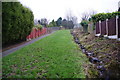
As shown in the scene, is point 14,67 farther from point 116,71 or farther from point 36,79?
point 116,71

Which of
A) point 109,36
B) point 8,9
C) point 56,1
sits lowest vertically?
point 109,36

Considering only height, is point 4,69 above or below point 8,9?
below

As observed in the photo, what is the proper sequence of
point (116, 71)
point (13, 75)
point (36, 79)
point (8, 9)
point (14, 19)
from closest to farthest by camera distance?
point (36, 79) → point (13, 75) → point (116, 71) → point (8, 9) → point (14, 19)

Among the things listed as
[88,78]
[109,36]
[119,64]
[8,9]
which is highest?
[8,9]

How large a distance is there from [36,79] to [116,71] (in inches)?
96.5

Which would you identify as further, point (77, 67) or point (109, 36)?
point (109, 36)

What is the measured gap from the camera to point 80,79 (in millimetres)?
3096

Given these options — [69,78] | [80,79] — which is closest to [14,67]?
[69,78]

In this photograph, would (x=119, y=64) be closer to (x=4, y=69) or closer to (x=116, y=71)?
(x=116, y=71)

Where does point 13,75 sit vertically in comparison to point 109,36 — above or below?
below

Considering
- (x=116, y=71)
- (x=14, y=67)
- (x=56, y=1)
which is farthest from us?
(x=56, y=1)

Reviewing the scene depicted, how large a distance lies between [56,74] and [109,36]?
634cm

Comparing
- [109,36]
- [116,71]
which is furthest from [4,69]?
[109,36]

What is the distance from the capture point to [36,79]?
3084 millimetres
